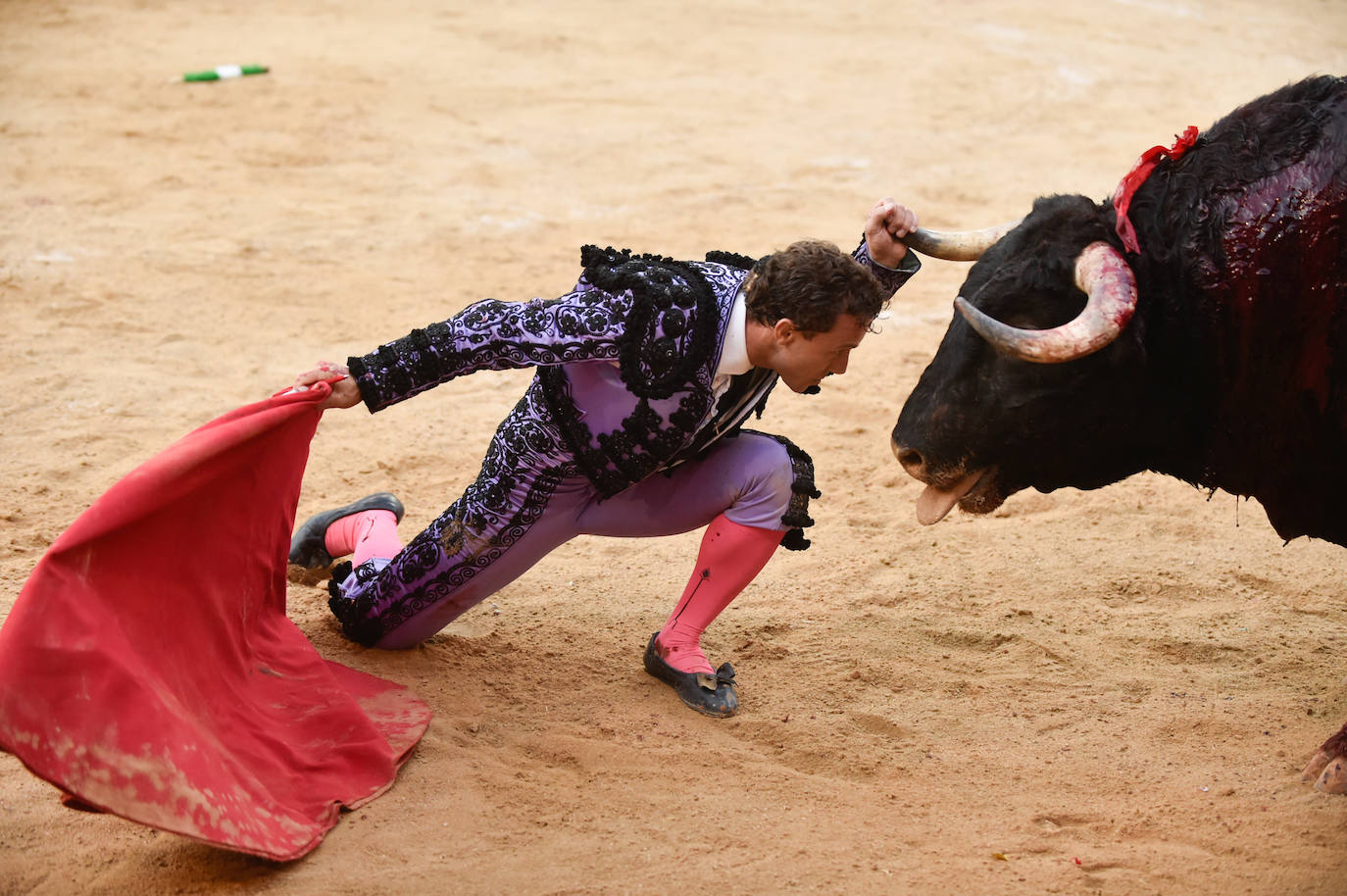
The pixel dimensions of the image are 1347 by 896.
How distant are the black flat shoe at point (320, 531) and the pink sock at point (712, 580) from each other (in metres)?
0.99

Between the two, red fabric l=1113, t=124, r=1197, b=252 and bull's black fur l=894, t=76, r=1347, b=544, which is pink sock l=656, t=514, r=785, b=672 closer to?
Answer: bull's black fur l=894, t=76, r=1347, b=544

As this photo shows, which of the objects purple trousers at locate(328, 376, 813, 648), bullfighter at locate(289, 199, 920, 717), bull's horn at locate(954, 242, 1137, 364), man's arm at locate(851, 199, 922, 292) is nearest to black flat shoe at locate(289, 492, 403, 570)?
bullfighter at locate(289, 199, 920, 717)

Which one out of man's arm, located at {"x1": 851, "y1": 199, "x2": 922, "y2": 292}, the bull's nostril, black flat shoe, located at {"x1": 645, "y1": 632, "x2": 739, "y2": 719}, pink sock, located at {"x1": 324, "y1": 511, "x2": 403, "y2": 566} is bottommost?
black flat shoe, located at {"x1": 645, "y1": 632, "x2": 739, "y2": 719}

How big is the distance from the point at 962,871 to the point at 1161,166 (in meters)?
1.70

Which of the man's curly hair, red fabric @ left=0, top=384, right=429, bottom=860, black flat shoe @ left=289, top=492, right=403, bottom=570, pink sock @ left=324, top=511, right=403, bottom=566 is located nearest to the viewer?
red fabric @ left=0, top=384, right=429, bottom=860

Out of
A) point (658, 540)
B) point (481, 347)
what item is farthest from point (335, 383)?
point (658, 540)

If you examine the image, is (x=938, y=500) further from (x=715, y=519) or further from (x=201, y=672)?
(x=201, y=672)

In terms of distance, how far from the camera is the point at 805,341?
309 cm

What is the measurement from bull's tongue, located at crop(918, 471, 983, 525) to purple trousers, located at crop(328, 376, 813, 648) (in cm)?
31

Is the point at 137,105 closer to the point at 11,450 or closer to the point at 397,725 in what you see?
the point at 11,450

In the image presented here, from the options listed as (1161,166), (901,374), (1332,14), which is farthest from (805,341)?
(1332,14)

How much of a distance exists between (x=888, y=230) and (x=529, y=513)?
120cm

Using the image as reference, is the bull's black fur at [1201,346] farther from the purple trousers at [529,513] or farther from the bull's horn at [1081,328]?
the purple trousers at [529,513]

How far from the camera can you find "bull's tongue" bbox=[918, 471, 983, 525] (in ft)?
11.0
